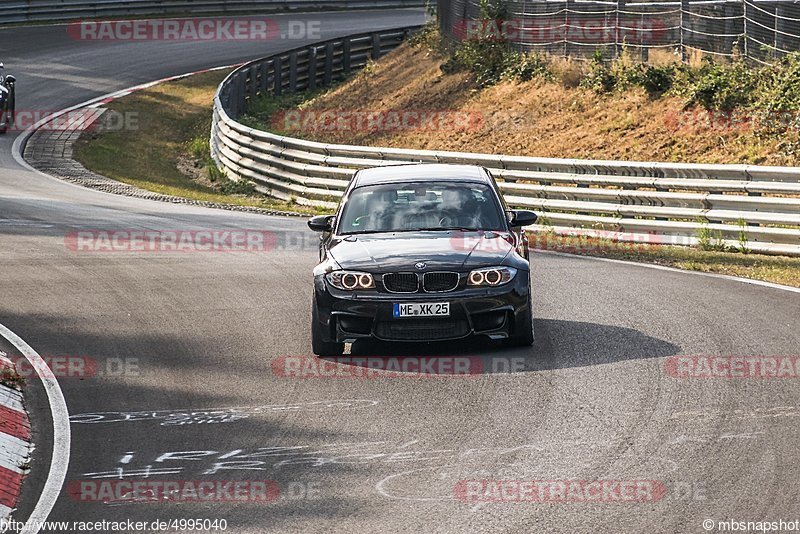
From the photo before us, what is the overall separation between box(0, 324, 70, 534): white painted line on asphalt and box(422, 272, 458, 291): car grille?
304cm

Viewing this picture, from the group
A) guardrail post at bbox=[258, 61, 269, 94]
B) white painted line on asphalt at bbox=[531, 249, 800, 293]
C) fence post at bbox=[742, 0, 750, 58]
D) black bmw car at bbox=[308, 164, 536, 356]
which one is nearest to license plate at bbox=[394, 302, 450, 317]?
black bmw car at bbox=[308, 164, 536, 356]

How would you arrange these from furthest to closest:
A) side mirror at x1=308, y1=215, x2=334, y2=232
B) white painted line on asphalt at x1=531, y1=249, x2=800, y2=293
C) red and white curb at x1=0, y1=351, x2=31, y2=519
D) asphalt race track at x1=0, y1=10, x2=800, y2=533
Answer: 1. white painted line on asphalt at x1=531, y1=249, x2=800, y2=293
2. side mirror at x1=308, y1=215, x2=334, y2=232
3. red and white curb at x1=0, y1=351, x2=31, y2=519
4. asphalt race track at x1=0, y1=10, x2=800, y2=533

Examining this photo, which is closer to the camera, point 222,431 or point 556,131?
point 222,431

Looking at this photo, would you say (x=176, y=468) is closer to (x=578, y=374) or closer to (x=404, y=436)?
(x=404, y=436)

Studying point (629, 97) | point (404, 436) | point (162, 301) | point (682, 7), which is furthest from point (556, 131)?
point (404, 436)

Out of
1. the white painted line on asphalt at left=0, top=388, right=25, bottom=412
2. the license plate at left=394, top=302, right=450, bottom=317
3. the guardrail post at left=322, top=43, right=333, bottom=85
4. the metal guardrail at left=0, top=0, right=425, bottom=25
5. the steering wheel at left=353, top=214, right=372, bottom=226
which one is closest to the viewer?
the white painted line on asphalt at left=0, top=388, right=25, bottom=412

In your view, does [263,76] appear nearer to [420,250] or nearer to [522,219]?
[522,219]

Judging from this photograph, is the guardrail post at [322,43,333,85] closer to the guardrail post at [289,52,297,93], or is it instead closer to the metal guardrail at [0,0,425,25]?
the guardrail post at [289,52,297,93]

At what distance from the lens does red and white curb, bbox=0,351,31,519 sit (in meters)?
7.27

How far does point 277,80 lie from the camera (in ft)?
122

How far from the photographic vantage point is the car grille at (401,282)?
10273 mm

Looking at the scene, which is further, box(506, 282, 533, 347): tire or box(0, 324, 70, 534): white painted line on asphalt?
box(506, 282, 533, 347): tire

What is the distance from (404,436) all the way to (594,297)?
207 inches

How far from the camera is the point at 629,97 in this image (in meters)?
26.4
